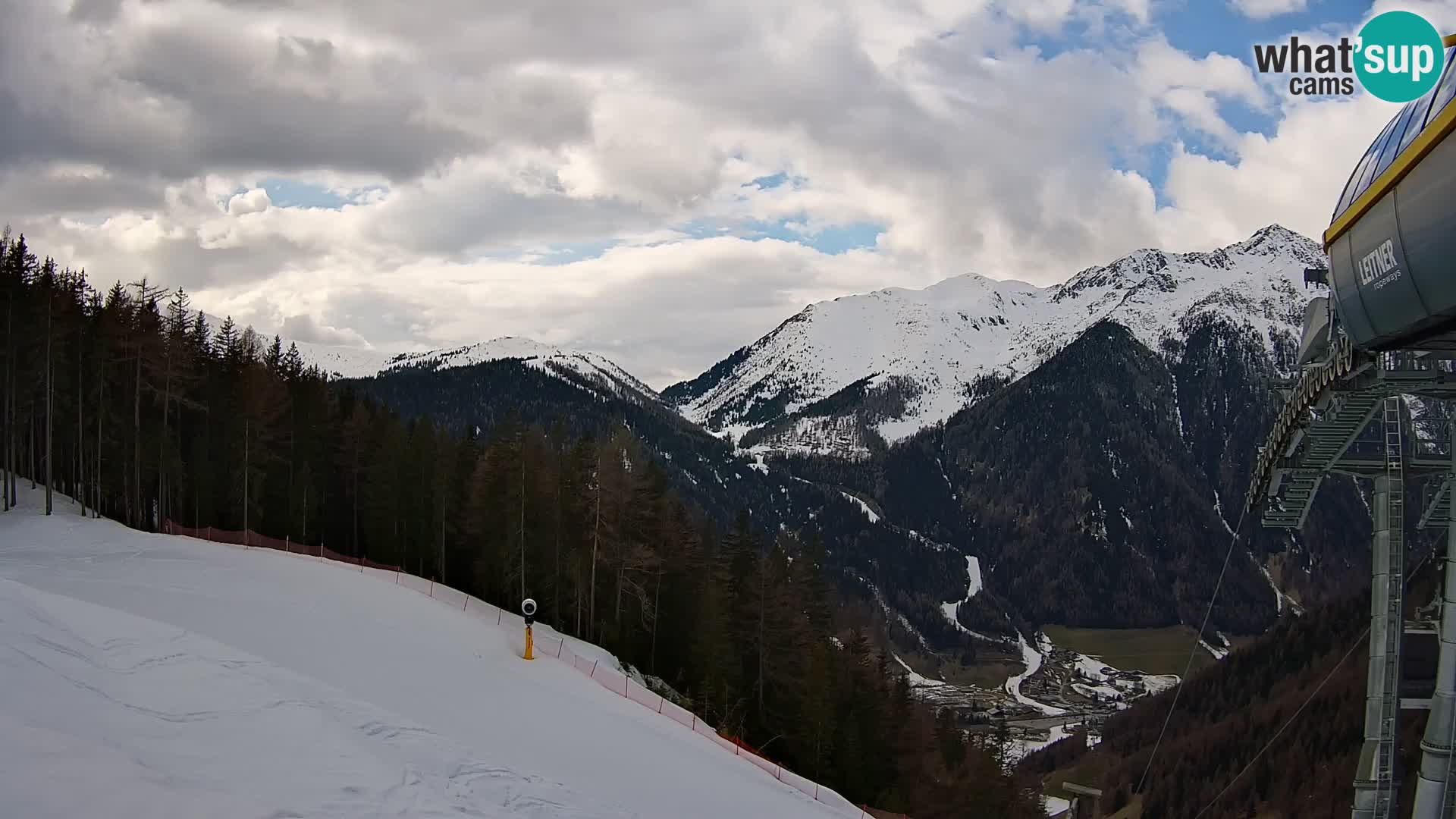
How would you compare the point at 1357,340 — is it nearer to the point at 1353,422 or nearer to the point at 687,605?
the point at 1353,422

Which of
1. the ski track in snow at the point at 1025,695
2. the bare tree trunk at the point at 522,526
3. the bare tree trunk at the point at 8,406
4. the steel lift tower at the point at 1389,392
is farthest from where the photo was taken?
the ski track in snow at the point at 1025,695

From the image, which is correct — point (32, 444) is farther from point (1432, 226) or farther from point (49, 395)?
point (1432, 226)

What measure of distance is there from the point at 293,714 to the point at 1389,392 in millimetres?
19357

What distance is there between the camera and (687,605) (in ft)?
161

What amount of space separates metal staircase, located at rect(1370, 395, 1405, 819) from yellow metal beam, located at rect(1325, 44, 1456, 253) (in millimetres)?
6616

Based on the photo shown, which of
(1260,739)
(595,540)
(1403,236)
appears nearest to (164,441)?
(595,540)

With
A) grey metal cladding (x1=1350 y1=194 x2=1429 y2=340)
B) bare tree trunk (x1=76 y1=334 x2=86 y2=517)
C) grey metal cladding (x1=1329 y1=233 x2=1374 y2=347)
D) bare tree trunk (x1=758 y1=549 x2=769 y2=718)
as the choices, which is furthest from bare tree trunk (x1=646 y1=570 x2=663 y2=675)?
grey metal cladding (x1=1350 y1=194 x2=1429 y2=340)

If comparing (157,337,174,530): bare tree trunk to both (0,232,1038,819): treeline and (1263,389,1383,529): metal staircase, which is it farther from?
(1263,389,1383,529): metal staircase

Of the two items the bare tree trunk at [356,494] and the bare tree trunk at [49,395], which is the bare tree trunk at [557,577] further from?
the bare tree trunk at [49,395]

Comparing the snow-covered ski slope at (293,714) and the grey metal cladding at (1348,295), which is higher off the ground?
the grey metal cladding at (1348,295)

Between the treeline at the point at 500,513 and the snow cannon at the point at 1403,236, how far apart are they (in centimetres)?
3097

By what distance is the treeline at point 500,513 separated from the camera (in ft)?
143

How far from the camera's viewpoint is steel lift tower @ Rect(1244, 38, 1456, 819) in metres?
11.8

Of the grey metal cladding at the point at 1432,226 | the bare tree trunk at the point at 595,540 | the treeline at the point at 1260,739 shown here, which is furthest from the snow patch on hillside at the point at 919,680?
the grey metal cladding at the point at 1432,226
